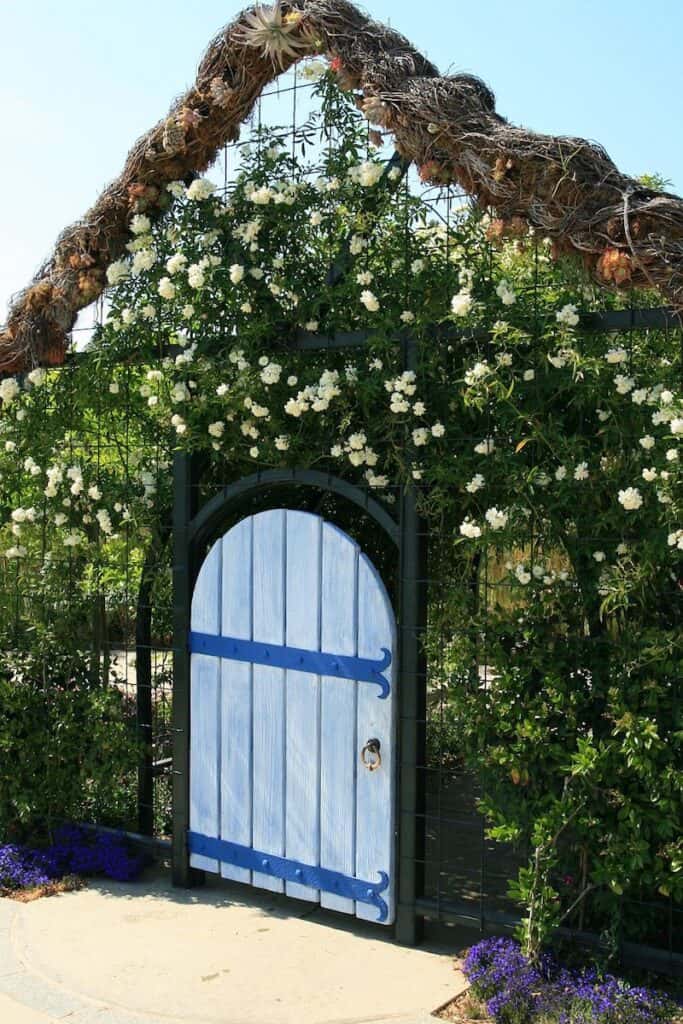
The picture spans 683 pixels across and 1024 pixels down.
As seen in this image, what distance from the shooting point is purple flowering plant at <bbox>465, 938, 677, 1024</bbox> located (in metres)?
4.21

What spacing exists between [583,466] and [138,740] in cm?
317

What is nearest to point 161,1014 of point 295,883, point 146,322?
point 295,883

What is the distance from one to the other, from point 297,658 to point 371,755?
619 mm

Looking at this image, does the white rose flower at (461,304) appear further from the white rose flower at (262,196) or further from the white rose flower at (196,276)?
the white rose flower at (196,276)

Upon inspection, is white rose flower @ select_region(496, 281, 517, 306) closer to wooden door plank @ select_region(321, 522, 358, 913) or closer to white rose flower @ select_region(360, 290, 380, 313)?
white rose flower @ select_region(360, 290, 380, 313)

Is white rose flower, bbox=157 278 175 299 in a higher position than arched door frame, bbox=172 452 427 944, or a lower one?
higher

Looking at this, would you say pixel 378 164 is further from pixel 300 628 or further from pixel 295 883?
pixel 295 883

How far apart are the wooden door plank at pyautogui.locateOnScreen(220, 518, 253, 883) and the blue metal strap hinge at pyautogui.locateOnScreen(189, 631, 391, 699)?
5 centimetres

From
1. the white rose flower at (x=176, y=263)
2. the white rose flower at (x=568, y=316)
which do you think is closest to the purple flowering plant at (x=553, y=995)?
the white rose flower at (x=568, y=316)

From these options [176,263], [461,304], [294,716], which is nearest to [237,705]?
[294,716]

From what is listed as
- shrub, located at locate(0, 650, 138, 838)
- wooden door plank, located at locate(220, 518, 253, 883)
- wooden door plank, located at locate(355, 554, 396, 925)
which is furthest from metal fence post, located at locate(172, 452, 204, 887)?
wooden door plank, located at locate(355, 554, 396, 925)

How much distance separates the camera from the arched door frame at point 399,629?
16.9 feet

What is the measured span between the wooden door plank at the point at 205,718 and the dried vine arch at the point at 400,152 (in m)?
1.76

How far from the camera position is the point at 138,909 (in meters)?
5.70
